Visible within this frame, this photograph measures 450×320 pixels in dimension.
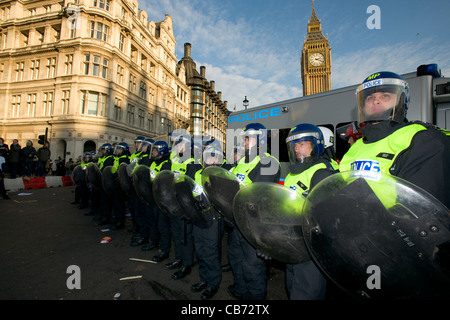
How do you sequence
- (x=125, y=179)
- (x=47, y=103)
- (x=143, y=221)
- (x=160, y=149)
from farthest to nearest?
(x=47, y=103) → (x=143, y=221) → (x=125, y=179) → (x=160, y=149)

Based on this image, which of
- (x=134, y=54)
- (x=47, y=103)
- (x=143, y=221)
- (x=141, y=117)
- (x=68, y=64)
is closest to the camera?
(x=143, y=221)

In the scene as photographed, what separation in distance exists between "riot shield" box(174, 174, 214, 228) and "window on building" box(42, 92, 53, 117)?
2785cm

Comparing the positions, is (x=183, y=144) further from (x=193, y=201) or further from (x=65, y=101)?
(x=65, y=101)

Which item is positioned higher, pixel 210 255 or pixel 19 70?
pixel 19 70

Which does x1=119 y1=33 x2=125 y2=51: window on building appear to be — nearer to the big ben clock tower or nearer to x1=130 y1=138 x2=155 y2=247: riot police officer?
x1=130 y1=138 x2=155 y2=247: riot police officer

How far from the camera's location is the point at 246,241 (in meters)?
2.31

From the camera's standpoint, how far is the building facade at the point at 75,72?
69.2 feet

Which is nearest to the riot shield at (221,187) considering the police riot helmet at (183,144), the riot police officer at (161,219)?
the police riot helmet at (183,144)

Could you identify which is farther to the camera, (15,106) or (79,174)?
(15,106)

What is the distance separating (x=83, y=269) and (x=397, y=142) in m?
4.31

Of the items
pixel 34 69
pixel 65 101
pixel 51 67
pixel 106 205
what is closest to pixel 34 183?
pixel 106 205

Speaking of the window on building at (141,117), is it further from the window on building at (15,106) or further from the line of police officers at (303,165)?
the line of police officers at (303,165)

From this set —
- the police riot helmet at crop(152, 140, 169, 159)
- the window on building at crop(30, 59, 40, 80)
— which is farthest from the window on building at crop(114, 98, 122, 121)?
the police riot helmet at crop(152, 140, 169, 159)

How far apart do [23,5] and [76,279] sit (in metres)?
38.9
